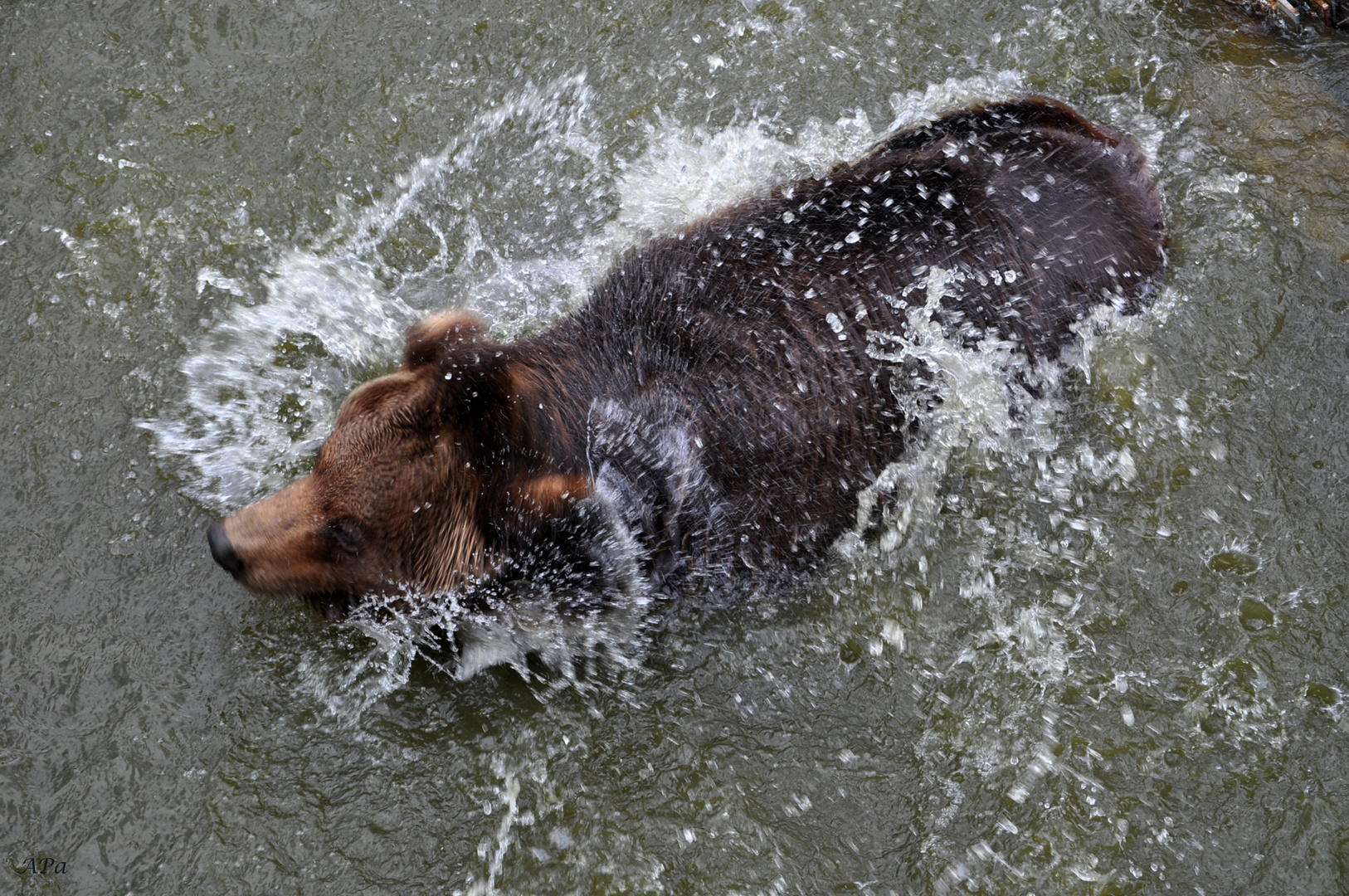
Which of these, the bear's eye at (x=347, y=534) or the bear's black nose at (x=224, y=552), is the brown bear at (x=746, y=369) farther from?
the bear's eye at (x=347, y=534)

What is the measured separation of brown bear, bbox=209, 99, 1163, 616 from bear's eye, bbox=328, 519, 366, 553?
0.16 meters

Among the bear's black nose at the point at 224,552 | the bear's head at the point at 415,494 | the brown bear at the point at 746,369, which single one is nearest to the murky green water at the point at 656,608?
the brown bear at the point at 746,369

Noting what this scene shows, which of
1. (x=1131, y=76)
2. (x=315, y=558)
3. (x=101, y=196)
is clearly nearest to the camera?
(x=315, y=558)

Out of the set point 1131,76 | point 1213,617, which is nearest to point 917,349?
point 1213,617

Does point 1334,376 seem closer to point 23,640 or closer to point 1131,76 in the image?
point 1131,76

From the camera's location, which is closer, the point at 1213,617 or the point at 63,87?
the point at 1213,617

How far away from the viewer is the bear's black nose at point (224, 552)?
11.0 feet

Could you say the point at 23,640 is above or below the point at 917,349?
above

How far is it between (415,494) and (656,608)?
1.16m

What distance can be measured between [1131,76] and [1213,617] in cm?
285

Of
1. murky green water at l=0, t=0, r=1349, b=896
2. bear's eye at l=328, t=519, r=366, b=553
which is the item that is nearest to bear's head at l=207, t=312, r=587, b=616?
bear's eye at l=328, t=519, r=366, b=553

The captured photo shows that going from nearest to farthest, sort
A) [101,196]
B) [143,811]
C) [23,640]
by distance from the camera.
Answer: [143,811]
[23,640]
[101,196]

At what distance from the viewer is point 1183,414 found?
438cm

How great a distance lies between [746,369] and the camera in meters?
3.80
